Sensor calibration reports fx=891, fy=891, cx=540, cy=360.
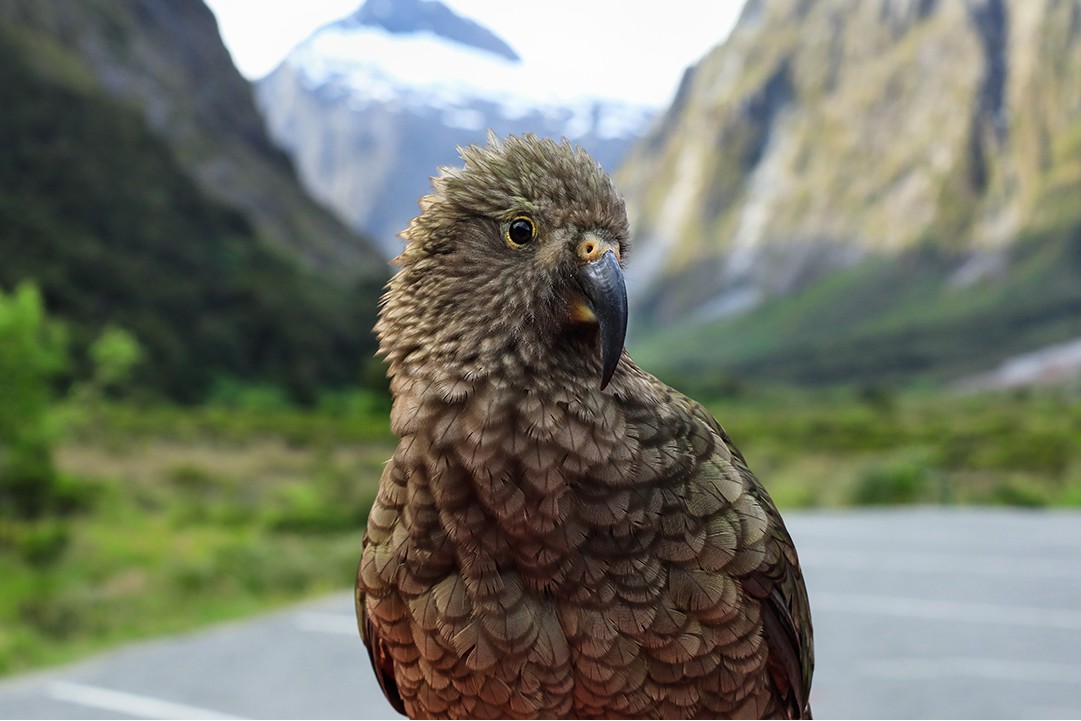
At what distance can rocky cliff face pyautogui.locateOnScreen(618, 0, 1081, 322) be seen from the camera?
67.9 m

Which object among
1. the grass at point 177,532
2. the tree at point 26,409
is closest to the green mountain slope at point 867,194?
the grass at point 177,532

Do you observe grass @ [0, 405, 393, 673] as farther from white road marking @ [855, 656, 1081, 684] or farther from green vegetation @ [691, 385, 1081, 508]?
green vegetation @ [691, 385, 1081, 508]

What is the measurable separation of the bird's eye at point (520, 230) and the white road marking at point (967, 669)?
6.42m

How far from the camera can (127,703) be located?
A: 6391 mm

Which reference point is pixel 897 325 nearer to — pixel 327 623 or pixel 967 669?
pixel 967 669

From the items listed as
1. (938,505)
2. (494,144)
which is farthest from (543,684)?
(938,505)

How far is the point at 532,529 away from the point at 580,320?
334mm

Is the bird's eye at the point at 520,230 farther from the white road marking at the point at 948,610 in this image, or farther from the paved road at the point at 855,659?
the white road marking at the point at 948,610

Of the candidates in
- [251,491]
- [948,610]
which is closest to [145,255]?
[251,491]

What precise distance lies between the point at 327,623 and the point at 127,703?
6.66ft

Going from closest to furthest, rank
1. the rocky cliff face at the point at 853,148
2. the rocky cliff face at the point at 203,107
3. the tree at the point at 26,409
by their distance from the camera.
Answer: the tree at the point at 26,409
the rocky cliff face at the point at 203,107
the rocky cliff face at the point at 853,148

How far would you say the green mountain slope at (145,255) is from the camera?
2311cm

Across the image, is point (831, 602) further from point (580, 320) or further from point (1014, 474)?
point (1014, 474)

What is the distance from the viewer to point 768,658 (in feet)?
5.31
